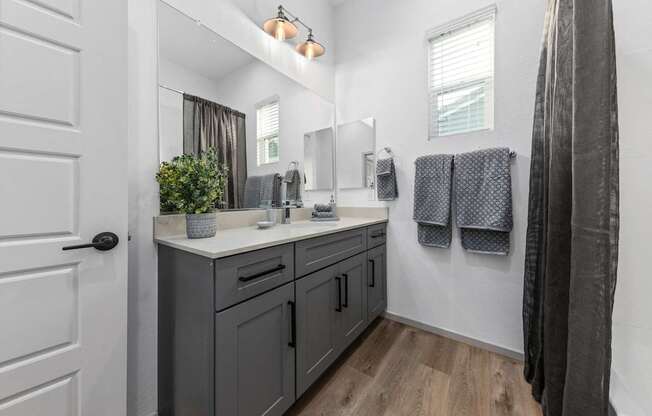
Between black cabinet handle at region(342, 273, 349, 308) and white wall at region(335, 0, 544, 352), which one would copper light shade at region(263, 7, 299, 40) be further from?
black cabinet handle at region(342, 273, 349, 308)

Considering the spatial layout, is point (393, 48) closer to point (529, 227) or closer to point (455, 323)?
point (529, 227)

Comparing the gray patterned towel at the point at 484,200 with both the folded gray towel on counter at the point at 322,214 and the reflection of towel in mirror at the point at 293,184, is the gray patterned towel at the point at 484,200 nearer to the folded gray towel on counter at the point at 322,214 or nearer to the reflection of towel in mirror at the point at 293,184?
the folded gray towel on counter at the point at 322,214

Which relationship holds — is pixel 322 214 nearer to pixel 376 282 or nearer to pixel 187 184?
pixel 376 282

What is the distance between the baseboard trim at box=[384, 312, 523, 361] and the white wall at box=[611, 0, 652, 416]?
720mm

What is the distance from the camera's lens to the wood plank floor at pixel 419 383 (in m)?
1.27

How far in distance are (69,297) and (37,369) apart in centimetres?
23

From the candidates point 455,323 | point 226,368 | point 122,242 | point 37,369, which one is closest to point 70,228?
→ point 122,242

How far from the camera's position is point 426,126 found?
196 centimetres

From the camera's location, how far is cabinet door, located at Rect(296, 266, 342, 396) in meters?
1.23

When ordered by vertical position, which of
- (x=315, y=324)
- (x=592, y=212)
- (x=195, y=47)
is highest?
(x=195, y=47)

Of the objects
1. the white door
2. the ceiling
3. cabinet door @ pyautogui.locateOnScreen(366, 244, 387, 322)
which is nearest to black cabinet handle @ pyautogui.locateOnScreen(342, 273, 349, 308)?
cabinet door @ pyautogui.locateOnScreen(366, 244, 387, 322)

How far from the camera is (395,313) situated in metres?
2.15

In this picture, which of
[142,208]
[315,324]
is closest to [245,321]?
[315,324]

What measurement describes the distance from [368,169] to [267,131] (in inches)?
37.8
